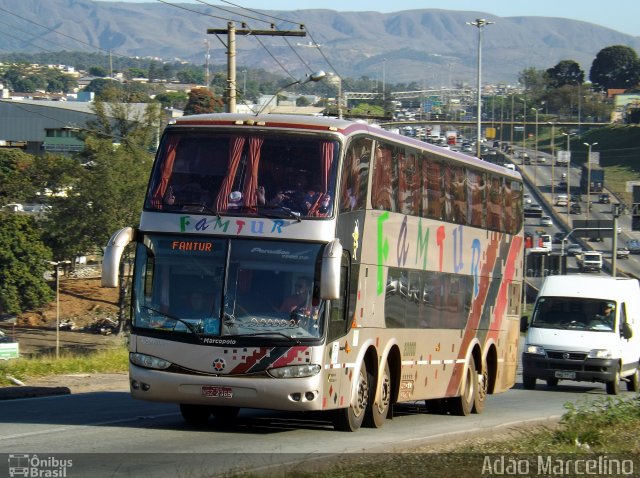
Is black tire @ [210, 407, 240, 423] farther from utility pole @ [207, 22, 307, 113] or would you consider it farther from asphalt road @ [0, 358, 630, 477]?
utility pole @ [207, 22, 307, 113]

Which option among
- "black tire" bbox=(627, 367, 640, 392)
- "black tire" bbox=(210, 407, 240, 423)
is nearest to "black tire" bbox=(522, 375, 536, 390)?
"black tire" bbox=(627, 367, 640, 392)

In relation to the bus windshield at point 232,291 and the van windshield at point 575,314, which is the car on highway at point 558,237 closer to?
the van windshield at point 575,314

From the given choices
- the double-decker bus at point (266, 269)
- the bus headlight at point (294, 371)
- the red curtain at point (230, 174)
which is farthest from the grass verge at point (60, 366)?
the bus headlight at point (294, 371)

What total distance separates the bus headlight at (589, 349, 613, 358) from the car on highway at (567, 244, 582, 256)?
71.4 metres

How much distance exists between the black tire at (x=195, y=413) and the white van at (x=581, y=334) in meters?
13.8

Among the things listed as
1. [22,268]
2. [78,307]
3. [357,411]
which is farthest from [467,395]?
[78,307]

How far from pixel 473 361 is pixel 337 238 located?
7.40 meters

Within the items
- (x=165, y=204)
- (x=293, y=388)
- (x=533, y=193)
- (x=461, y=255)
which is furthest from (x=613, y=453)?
(x=533, y=193)

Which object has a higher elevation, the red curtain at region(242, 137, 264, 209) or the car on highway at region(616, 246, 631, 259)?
the red curtain at region(242, 137, 264, 209)

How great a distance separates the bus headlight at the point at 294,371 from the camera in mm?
12953

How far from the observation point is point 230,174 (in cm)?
1352

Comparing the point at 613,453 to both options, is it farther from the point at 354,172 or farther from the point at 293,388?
the point at 354,172

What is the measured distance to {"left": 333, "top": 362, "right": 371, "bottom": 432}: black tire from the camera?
14172 mm

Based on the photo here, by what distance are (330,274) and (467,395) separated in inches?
295
